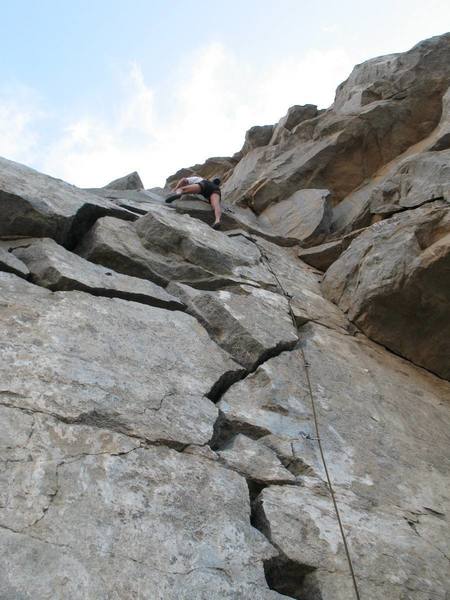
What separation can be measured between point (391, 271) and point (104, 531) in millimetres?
4257

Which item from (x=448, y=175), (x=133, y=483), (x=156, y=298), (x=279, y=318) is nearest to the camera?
(x=133, y=483)

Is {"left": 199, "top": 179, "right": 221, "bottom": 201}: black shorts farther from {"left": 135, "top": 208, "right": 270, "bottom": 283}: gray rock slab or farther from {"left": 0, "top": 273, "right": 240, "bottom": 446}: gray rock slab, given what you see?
{"left": 0, "top": 273, "right": 240, "bottom": 446}: gray rock slab

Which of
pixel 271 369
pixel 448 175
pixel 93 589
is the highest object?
pixel 448 175

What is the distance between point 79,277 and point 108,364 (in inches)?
48.6

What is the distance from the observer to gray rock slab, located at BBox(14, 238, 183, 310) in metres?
4.74

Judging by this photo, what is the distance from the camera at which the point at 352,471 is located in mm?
4066

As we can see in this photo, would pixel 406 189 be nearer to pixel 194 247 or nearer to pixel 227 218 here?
pixel 227 218

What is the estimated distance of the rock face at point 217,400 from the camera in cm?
279

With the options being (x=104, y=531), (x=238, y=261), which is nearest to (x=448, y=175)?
(x=238, y=261)

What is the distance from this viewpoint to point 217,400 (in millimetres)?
4324

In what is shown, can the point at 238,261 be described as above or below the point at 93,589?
above

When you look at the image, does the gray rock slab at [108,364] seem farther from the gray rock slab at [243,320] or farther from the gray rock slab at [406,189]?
the gray rock slab at [406,189]

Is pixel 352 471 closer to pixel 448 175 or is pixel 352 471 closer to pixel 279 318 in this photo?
pixel 279 318

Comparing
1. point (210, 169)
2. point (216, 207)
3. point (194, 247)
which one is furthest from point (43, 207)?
point (210, 169)
